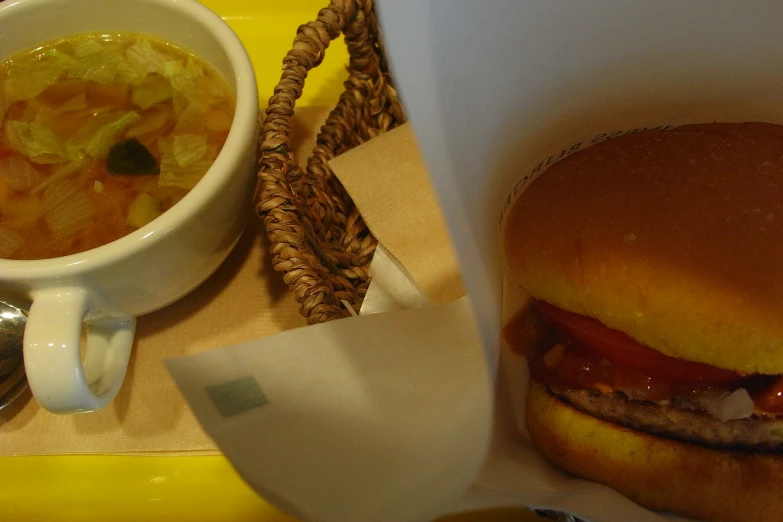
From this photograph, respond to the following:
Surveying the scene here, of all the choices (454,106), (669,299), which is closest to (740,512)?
(669,299)

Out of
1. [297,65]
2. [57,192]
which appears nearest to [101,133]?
[57,192]

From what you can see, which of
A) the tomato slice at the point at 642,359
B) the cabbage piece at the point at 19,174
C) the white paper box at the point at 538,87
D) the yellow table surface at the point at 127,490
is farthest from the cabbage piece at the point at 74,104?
the tomato slice at the point at 642,359

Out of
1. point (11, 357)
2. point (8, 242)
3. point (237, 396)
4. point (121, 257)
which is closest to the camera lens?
point (237, 396)

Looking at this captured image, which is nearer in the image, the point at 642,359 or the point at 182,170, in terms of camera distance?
the point at 642,359

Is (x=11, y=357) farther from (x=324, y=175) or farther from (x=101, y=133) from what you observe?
(x=324, y=175)

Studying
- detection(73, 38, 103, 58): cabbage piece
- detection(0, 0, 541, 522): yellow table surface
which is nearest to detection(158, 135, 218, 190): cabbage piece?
detection(73, 38, 103, 58): cabbage piece

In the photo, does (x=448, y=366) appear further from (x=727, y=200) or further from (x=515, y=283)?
(x=727, y=200)

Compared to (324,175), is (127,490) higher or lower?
lower
